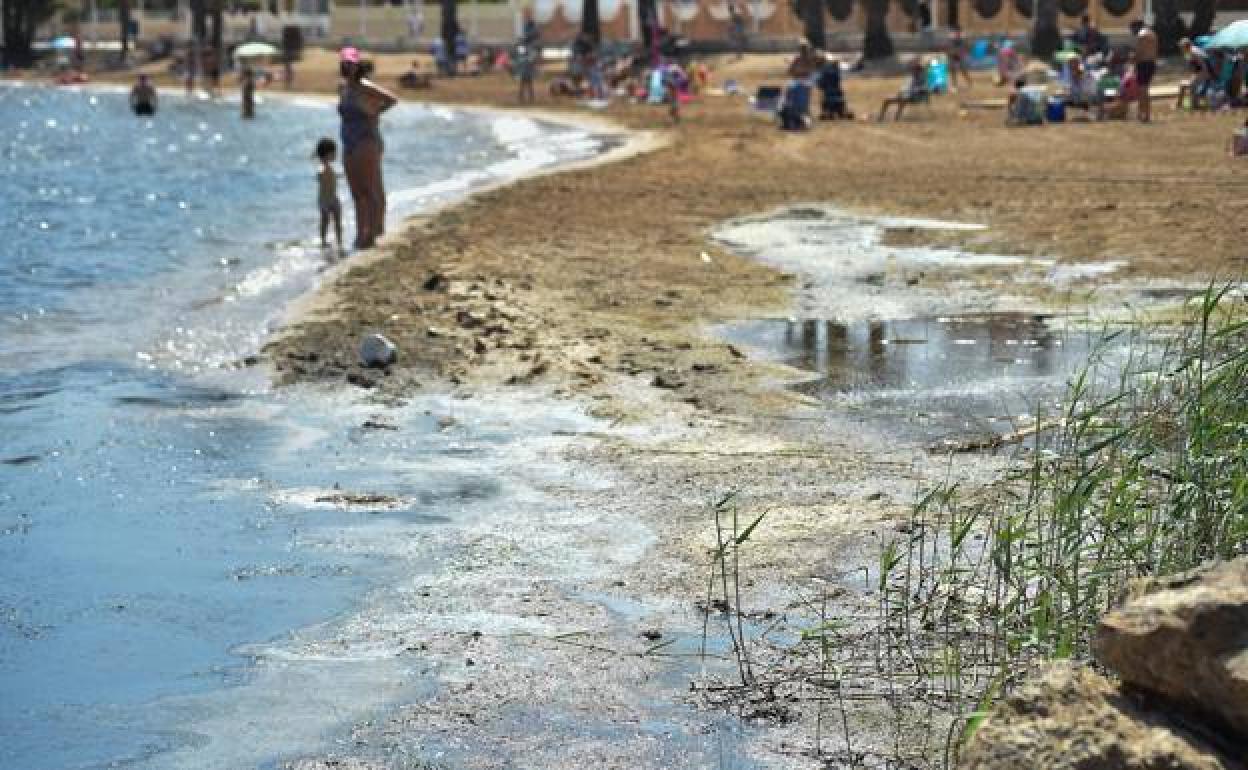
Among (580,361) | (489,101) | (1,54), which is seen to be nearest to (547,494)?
(580,361)

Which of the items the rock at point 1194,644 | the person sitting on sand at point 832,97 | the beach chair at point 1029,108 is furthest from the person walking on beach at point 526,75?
the rock at point 1194,644

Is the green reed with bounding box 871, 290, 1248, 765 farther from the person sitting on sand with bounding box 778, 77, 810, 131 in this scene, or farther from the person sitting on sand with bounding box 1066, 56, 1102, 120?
the person sitting on sand with bounding box 778, 77, 810, 131

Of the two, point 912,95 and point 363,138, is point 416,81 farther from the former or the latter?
point 363,138

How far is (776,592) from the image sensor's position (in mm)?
6898

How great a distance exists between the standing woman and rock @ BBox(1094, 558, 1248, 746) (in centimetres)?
1263

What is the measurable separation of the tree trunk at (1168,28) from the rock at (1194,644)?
3826 cm

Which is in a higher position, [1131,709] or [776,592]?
[1131,709]

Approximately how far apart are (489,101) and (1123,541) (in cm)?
4612

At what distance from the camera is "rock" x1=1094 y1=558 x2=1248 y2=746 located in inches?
161

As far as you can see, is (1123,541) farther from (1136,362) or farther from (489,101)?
(489,101)

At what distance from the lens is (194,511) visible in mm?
8508

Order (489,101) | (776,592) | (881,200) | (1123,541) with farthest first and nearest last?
(489,101)
(881,200)
(776,592)
(1123,541)

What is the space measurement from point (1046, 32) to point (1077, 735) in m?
42.2

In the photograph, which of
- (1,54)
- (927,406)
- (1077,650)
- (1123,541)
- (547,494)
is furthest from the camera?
(1,54)
